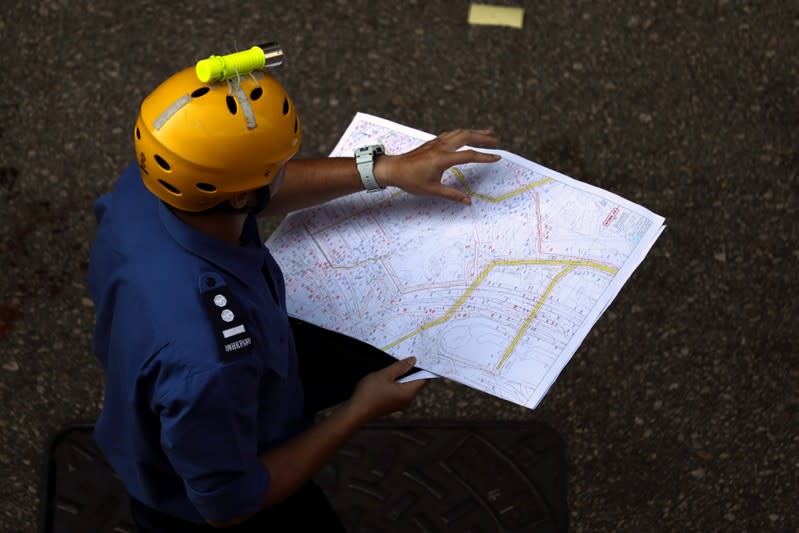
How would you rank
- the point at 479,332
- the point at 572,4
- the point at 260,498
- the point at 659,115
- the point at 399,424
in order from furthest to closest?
1. the point at 572,4
2. the point at 659,115
3. the point at 399,424
4. the point at 479,332
5. the point at 260,498

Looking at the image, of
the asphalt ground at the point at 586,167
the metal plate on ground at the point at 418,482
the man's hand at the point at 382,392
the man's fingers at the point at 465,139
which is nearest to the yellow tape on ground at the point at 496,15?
the asphalt ground at the point at 586,167

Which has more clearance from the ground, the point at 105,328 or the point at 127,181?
the point at 127,181

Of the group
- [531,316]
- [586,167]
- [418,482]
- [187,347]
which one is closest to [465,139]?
[531,316]

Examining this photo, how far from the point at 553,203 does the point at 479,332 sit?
312 mm

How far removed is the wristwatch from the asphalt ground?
1.12m

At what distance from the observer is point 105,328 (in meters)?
1.78

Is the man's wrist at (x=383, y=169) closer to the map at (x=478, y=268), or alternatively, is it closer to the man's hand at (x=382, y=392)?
the map at (x=478, y=268)

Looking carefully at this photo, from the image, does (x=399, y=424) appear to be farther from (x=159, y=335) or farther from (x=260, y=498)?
(x=159, y=335)

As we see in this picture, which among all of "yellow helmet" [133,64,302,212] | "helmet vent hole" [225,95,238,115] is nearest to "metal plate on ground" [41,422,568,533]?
"yellow helmet" [133,64,302,212]

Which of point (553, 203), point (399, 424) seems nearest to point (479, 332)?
point (553, 203)

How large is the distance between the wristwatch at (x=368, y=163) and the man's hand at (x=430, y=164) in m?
0.01

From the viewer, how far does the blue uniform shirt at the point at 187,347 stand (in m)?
1.53

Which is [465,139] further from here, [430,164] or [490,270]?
[490,270]

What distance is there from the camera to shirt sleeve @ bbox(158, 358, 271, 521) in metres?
1.52
